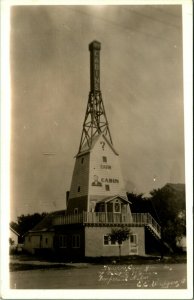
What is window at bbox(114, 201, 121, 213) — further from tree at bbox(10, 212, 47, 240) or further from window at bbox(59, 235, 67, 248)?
tree at bbox(10, 212, 47, 240)

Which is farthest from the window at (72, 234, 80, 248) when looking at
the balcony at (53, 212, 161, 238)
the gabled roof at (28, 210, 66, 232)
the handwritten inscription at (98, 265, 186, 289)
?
the handwritten inscription at (98, 265, 186, 289)

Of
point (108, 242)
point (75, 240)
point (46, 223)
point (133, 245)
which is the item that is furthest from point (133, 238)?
point (46, 223)

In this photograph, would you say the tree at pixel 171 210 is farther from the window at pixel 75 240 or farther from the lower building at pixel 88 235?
the window at pixel 75 240

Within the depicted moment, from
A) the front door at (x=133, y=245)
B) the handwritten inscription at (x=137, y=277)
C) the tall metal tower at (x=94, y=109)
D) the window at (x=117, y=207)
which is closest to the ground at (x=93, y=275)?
the handwritten inscription at (x=137, y=277)

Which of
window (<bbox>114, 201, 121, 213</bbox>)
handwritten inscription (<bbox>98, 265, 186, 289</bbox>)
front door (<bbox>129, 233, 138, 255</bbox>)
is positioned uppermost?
window (<bbox>114, 201, 121, 213</bbox>)

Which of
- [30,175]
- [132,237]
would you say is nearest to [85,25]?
[30,175]

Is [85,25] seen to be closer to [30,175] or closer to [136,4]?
[136,4]

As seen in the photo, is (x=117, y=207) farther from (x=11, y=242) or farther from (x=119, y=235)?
(x=11, y=242)
